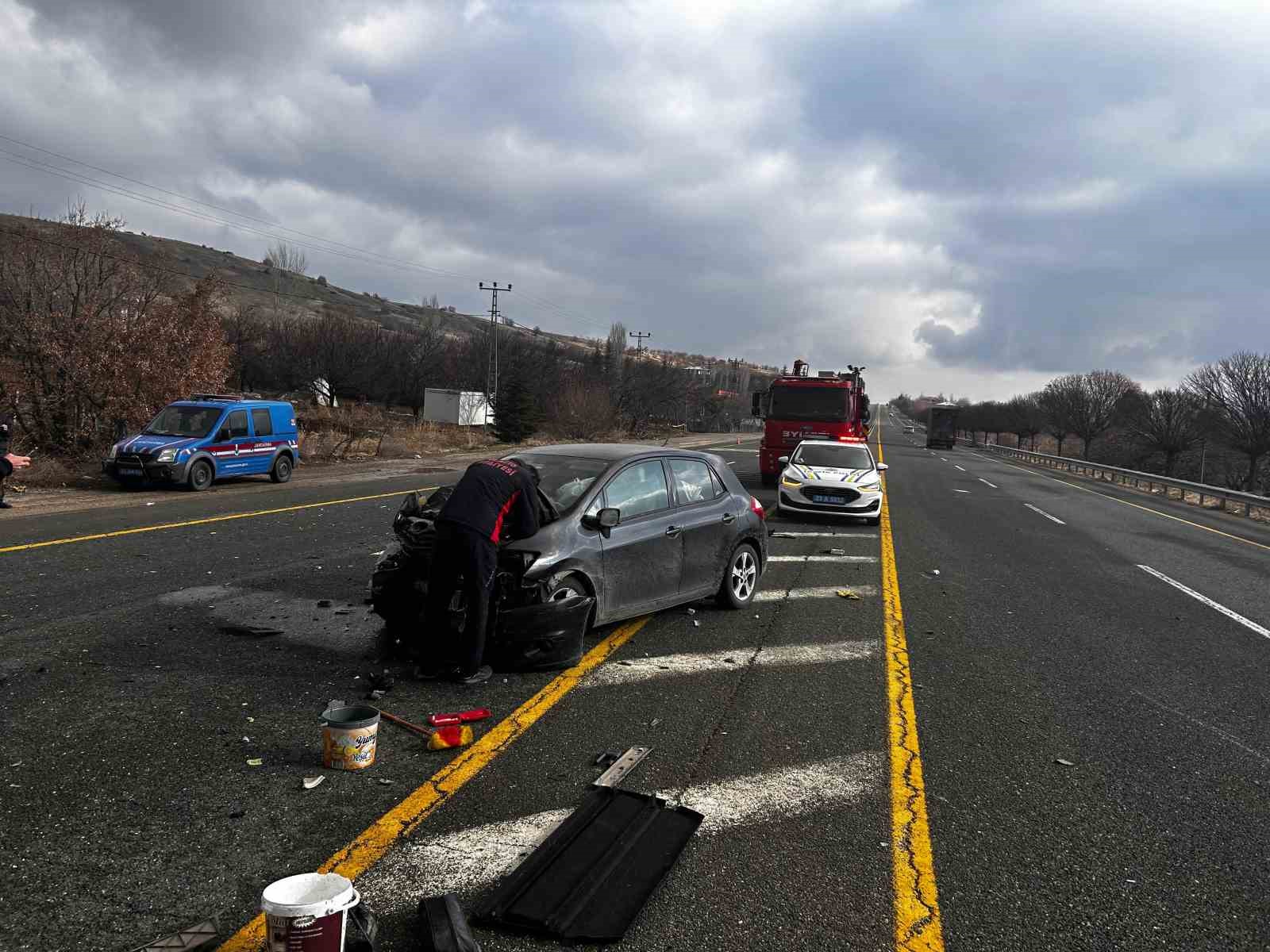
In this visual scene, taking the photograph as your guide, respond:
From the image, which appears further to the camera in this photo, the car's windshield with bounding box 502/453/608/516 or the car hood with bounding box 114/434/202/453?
the car hood with bounding box 114/434/202/453

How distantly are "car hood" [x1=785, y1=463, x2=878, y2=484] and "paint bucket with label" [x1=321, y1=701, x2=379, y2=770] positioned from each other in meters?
11.6

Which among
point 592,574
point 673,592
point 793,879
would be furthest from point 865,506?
point 793,879

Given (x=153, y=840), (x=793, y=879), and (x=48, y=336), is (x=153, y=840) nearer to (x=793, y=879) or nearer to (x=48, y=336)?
(x=793, y=879)

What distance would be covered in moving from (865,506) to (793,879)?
11712 mm

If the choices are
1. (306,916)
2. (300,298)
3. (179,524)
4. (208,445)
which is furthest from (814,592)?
(300,298)

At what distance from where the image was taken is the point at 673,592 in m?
7.04

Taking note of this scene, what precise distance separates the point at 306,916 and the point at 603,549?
384 centimetres

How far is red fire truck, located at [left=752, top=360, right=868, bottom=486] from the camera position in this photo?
1923 centimetres

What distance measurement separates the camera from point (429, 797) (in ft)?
12.7

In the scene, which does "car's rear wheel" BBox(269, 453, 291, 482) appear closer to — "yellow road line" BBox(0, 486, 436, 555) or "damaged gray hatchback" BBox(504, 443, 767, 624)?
"yellow road line" BBox(0, 486, 436, 555)

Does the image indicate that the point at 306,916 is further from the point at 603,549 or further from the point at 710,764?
the point at 603,549

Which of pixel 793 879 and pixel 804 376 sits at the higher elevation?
pixel 804 376

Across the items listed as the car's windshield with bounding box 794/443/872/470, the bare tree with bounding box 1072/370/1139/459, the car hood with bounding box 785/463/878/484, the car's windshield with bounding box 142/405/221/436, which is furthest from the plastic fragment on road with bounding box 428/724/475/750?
the bare tree with bounding box 1072/370/1139/459

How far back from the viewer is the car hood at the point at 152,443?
607 inches
